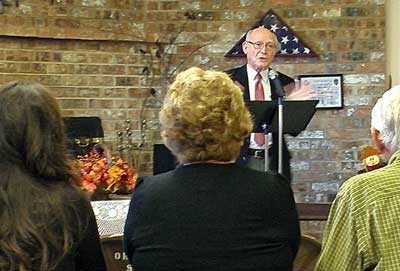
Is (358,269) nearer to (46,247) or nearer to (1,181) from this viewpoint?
(46,247)

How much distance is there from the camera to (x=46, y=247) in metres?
1.62

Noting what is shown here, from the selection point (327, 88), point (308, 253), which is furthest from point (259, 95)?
point (308, 253)

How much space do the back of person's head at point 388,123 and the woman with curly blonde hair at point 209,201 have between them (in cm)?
38

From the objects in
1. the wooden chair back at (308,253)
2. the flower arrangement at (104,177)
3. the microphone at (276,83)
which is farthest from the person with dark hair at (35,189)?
the microphone at (276,83)

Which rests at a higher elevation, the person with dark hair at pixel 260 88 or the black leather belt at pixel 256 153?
the person with dark hair at pixel 260 88

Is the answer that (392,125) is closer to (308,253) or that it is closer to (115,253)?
(308,253)

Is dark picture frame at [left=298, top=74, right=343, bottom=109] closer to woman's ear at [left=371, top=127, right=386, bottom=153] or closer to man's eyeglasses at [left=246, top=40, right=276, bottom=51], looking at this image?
man's eyeglasses at [left=246, top=40, right=276, bottom=51]

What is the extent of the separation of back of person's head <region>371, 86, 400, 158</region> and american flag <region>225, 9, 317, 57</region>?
3.64 meters

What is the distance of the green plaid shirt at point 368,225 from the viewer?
73.7 inches

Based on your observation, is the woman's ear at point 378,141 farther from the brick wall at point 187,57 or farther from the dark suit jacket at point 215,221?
the brick wall at point 187,57

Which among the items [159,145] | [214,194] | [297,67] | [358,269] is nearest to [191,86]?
[214,194]

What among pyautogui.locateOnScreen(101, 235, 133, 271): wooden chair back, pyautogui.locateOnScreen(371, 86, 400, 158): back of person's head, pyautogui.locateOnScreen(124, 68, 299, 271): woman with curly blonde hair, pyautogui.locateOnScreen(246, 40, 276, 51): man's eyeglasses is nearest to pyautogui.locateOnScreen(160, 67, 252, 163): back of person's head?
pyautogui.locateOnScreen(124, 68, 299, 271): woman with curly blonde hair

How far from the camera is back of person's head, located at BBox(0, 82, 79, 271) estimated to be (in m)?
1.61

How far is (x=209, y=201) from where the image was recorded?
1759 mm
